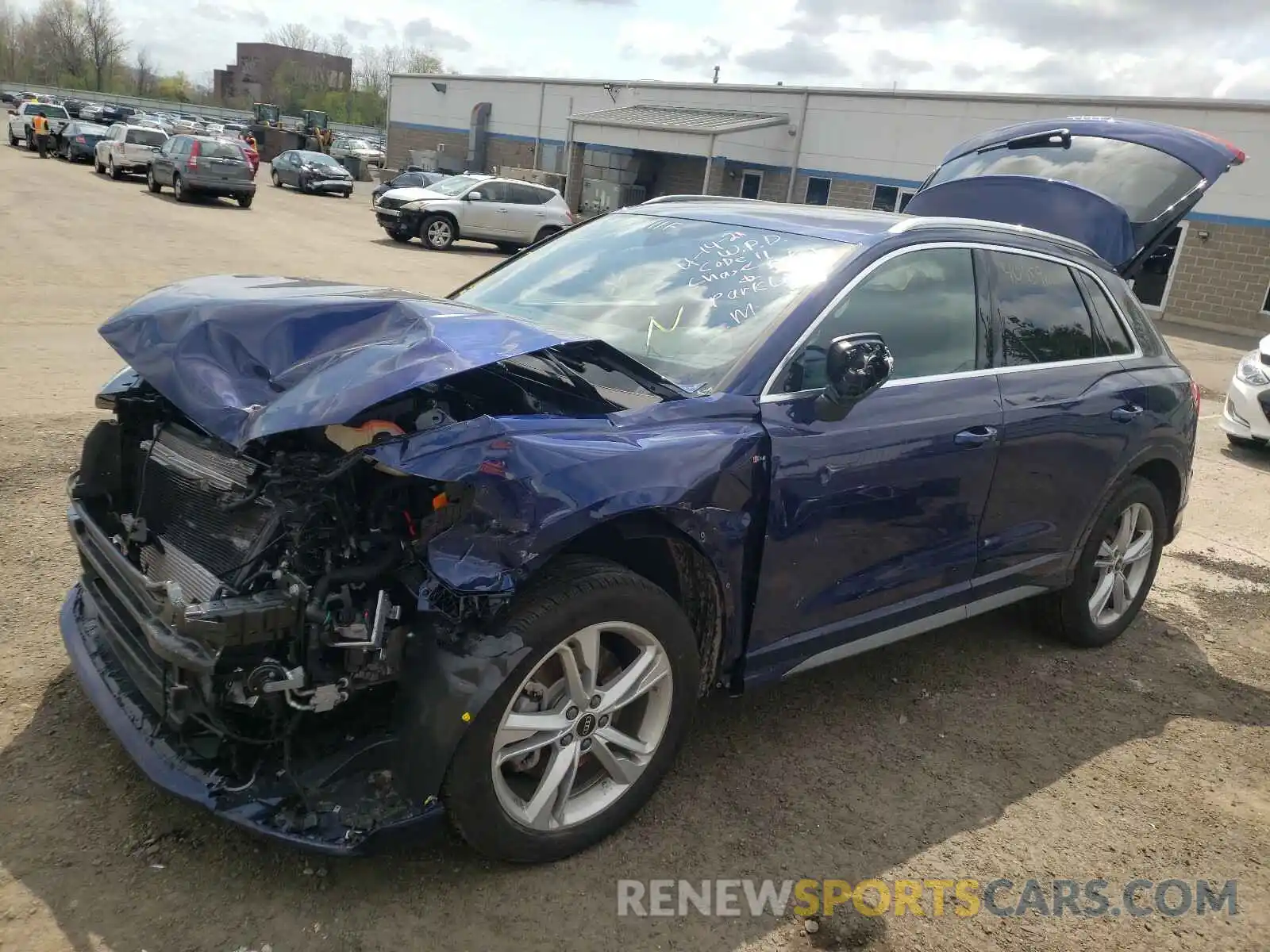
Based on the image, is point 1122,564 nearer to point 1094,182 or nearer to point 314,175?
point 1094,182

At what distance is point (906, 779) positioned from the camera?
3.50 m

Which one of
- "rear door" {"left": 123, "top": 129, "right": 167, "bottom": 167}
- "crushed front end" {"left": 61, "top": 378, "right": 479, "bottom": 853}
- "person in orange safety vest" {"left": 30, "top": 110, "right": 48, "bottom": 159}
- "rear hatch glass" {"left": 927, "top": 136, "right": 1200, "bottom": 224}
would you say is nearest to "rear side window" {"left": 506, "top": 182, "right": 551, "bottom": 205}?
"rear door" {"left": 123, "top": 129, "right": 167, "bottom": 167}

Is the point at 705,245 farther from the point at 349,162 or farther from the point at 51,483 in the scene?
the point at 349,162

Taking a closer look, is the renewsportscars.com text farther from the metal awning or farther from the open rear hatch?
the metal awning

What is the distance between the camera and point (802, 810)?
10.6ft

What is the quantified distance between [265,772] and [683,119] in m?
34.5

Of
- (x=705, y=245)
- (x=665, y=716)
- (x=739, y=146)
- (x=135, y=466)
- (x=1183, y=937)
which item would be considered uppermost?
(x=739, y=146)

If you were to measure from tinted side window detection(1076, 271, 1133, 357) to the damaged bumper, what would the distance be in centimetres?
359

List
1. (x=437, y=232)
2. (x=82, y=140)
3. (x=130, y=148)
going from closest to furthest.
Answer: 1. (x=437, y=232)
2. (x=130, y=148)
3. (x=82, y=140)

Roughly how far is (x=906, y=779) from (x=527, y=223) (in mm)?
20501

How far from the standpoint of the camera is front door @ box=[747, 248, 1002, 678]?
124 inches

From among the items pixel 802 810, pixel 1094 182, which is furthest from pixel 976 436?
pixel 1094 182

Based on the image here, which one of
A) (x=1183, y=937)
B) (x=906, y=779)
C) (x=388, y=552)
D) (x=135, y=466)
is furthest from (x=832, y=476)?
(x=135, y=466)

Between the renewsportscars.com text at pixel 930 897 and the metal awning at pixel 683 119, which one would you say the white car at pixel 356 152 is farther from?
the renewsportscars.com text at pixel 930 897
